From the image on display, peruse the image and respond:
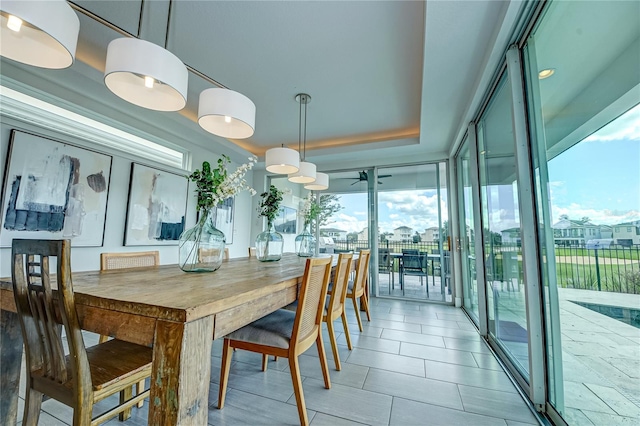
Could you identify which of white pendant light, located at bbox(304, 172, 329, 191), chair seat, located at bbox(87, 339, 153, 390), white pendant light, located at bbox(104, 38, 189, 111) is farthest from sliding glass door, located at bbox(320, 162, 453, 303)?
chair seat, located at bbox(87, 339, 153, 390)

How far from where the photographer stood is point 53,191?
8.46ft

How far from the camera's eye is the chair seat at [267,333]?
151 centimetres

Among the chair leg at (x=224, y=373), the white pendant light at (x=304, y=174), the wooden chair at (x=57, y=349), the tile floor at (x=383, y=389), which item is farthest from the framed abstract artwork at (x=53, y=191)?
the chair leg at (x=224, y=373)

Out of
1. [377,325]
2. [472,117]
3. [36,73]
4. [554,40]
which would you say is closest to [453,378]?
[377,325]

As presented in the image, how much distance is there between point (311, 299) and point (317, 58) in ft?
7.11

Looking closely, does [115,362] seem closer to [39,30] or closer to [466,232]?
[39,30]

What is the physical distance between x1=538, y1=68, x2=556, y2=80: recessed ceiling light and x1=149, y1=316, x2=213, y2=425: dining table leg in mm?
2103

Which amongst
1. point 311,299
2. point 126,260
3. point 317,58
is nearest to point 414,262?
point 311,299

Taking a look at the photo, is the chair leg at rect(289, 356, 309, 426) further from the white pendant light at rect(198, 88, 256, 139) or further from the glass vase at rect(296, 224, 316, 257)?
the glass vase at rect(296, 224, 316, 257)

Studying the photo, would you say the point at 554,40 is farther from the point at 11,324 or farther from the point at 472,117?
the point at 11,324

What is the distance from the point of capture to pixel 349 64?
2.58 metres


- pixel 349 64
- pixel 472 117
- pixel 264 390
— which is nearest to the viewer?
pixel 264 390

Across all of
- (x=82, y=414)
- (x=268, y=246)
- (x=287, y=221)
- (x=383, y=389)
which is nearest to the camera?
(x=82, y=414)

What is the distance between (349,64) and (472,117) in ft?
4.76
